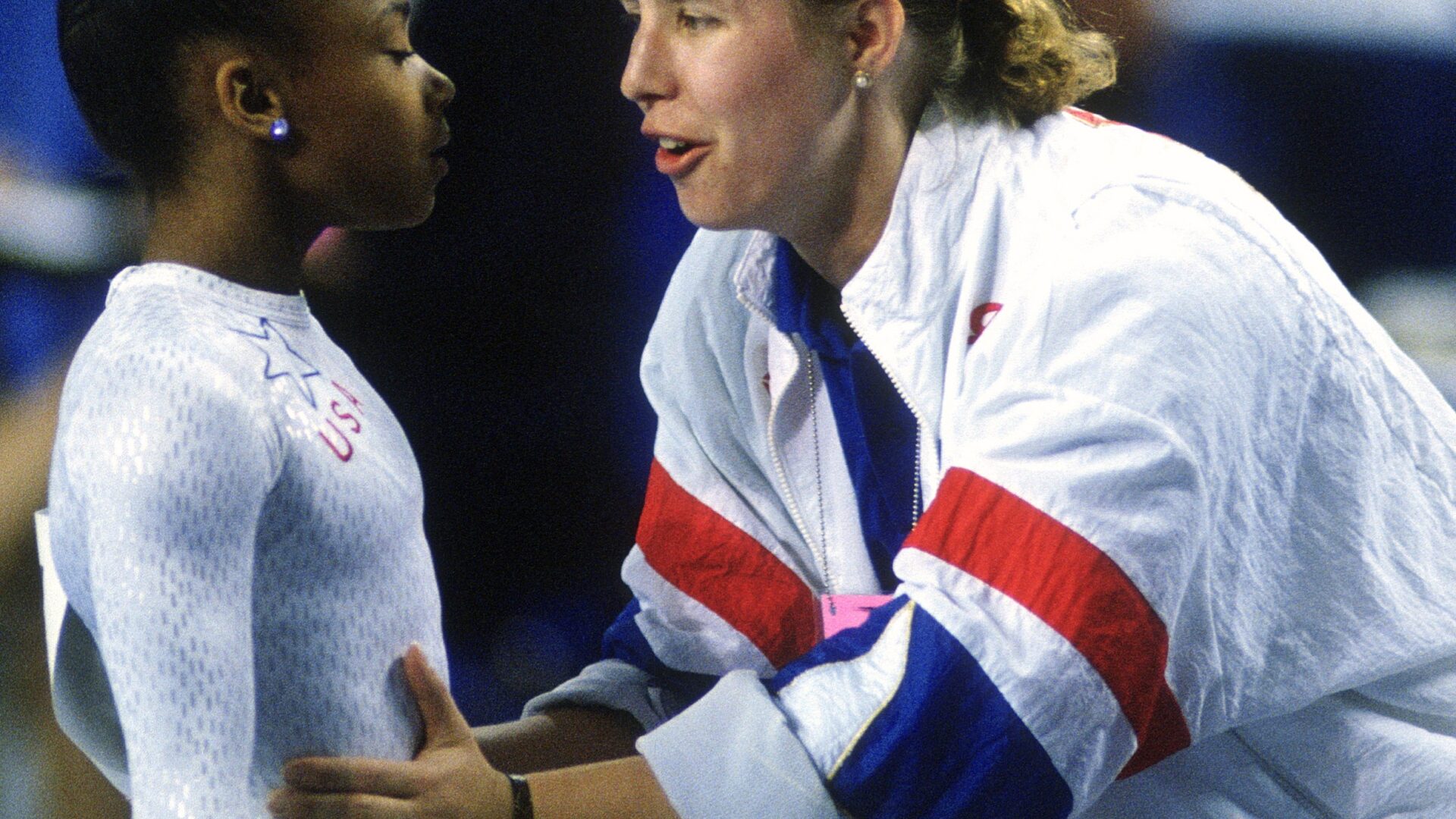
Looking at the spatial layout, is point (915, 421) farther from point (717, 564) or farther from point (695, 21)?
point (695, 21)

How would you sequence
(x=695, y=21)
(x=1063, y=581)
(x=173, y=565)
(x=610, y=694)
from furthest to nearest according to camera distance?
(x=610, y=694), (x=695, y=21), (x=1063, y=581), (x=173, y=565)

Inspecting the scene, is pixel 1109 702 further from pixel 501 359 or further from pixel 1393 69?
pixel 1393 69

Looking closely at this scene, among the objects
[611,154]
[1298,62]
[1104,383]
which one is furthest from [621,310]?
[1298,62]

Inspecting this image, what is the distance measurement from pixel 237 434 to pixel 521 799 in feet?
0.76

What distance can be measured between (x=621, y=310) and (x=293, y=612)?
33 centimetres

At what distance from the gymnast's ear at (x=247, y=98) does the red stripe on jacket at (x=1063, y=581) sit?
0.35m

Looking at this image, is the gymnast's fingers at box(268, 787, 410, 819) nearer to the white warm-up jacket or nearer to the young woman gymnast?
the young woman gymnast

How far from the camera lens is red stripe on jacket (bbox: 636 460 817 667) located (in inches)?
36.5

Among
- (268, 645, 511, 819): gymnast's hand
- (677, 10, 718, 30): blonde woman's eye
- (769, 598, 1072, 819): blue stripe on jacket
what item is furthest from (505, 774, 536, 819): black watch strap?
(677, 10, 718, 30): blonde woman's eye

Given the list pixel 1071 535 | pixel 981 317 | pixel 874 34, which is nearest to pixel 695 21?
pixel 874 34

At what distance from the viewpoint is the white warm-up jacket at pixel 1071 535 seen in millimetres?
678

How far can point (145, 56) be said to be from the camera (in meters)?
0.61

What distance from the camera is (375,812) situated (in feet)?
2.07

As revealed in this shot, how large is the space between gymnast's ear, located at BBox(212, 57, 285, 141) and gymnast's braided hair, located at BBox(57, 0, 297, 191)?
1 centimetres
